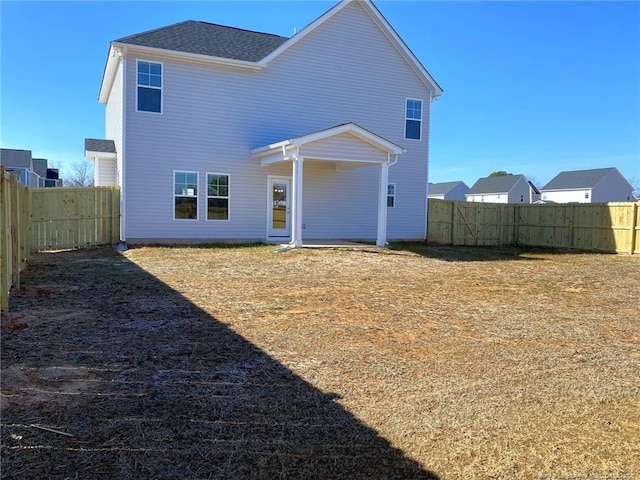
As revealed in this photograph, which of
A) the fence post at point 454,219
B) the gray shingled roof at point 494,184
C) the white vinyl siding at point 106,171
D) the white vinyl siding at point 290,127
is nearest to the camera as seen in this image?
the white vinyl siding at point 290,127

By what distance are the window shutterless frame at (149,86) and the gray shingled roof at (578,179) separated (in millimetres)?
48278

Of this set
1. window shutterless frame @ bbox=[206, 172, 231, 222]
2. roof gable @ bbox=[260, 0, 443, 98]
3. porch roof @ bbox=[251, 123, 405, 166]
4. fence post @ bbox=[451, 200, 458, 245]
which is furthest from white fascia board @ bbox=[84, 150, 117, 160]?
fence post @ bbox=[451, 200, 458, 245]

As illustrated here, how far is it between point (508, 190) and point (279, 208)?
1748 inches

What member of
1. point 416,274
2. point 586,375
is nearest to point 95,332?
point 586,375

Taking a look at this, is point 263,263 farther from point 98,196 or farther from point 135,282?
point 98,196

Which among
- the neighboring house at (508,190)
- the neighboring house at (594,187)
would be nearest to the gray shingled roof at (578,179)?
the neighboring house at (594,187)

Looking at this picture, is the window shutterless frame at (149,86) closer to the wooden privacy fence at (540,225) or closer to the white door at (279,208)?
the white door at (279,208)

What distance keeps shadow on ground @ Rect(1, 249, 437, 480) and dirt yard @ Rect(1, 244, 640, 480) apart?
16 millimetres

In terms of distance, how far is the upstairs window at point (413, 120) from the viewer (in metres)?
18.1

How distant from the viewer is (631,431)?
3311 mm

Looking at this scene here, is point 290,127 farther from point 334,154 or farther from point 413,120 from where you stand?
point 413,120

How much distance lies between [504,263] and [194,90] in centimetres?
1067

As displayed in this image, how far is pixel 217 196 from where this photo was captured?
51.2 feet

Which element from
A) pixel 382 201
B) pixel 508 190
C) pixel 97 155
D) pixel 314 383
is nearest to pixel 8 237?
pixel 314 383
